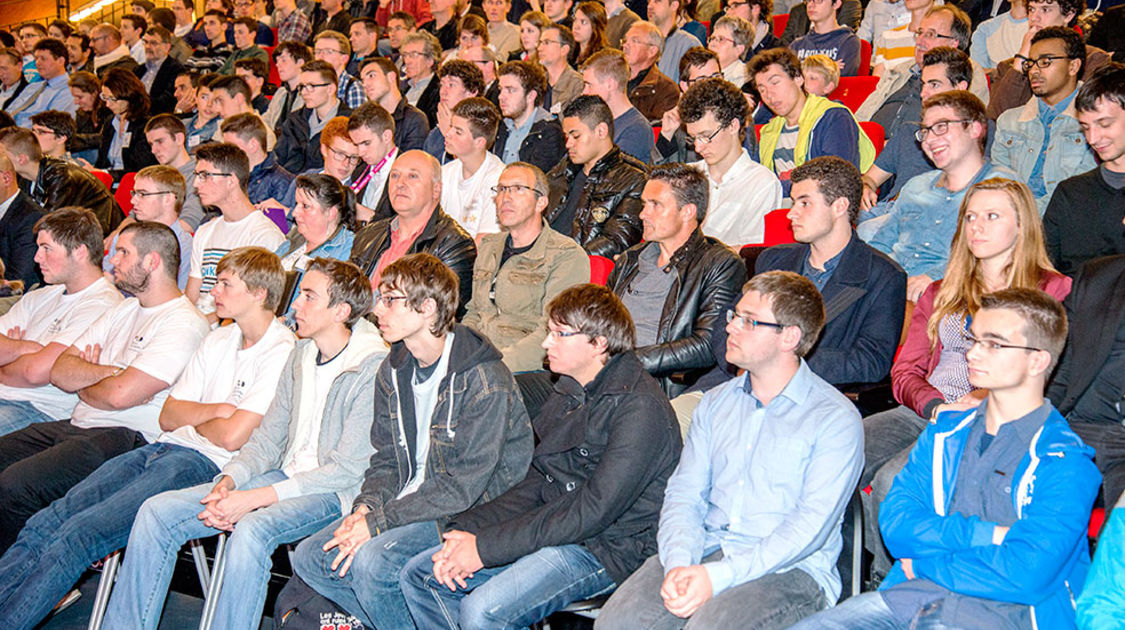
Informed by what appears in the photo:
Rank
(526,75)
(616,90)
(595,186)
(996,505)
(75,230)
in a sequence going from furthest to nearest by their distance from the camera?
1. (526,75)
2. (616,90)
3. (595,186)
4. (75,230)
5. (996,505)

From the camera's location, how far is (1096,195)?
392 cm

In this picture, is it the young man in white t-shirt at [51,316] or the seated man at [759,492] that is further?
the young man in white t-shirt at [51,316]

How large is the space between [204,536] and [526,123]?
3.75 metres

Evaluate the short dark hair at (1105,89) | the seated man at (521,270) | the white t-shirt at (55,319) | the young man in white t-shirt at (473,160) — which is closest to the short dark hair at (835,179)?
the short dark hair at (1105,89)

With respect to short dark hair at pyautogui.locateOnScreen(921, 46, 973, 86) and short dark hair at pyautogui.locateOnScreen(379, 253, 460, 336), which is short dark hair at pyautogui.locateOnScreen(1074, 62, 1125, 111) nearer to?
short dark hair at pyautogui.locateOnScreen(921, 46, 973, 86)

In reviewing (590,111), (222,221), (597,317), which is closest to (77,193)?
(222,221)

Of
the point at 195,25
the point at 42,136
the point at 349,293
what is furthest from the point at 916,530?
the point at 195,25

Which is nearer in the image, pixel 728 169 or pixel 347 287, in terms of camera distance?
pixel 347 287

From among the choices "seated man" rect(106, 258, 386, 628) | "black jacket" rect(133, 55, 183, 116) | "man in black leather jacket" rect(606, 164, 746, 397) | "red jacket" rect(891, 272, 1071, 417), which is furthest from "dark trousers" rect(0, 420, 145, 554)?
"black jacket" rect(133, 55, 183, 116)

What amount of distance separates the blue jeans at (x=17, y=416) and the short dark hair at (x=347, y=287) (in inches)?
65.3

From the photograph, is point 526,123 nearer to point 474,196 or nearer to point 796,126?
point 474,196

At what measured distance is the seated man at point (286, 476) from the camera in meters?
3.29

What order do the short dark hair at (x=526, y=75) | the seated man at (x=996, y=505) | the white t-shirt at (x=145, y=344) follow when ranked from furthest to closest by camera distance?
the short dark hair at (x=526, y=75), the white t-shirt at (x=145, y=344), the seated man at (x=996, y=505)

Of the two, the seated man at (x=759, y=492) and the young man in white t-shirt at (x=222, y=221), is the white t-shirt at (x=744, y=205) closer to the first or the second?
the seated man at (x=759, y=492)
